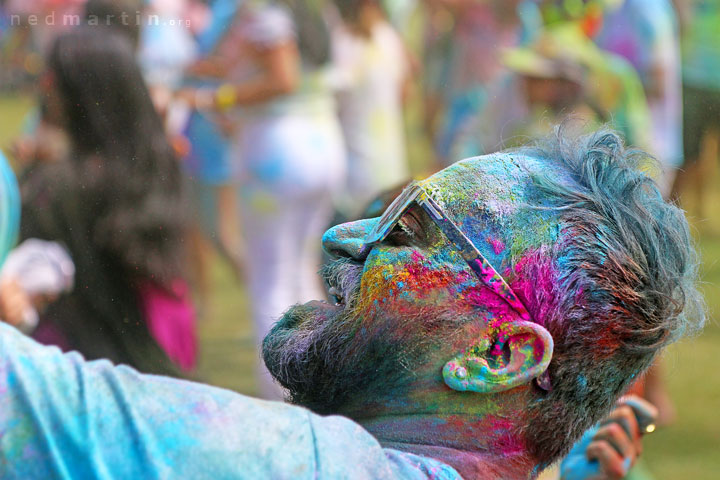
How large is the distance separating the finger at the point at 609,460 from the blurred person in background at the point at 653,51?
9.27 ft

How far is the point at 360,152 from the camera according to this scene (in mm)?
4793

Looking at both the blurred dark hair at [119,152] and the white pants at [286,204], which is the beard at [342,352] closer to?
the blurred dark hair at [119,152]

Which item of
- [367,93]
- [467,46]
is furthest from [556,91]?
[367,93]

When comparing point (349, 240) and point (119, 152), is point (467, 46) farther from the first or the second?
point (349, 240)

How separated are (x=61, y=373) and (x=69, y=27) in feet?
10.5

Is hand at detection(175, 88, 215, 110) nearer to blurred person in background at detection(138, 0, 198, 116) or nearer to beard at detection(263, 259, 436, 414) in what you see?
blurred person in background at detection(138, 0, 198, 116)

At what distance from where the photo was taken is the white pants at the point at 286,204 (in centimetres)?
436

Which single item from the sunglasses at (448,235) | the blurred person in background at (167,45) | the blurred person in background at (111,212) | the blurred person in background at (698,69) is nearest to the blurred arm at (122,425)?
the sunglasses at (448,235)

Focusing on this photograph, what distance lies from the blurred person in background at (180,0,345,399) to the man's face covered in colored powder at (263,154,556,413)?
9.60 ft

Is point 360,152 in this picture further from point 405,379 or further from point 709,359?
point 405,379

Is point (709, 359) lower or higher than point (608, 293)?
lower

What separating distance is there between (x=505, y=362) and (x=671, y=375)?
237 cm

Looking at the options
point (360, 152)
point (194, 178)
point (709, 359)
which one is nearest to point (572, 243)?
point (360, 152)

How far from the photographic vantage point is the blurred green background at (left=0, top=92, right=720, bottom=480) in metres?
4.48
